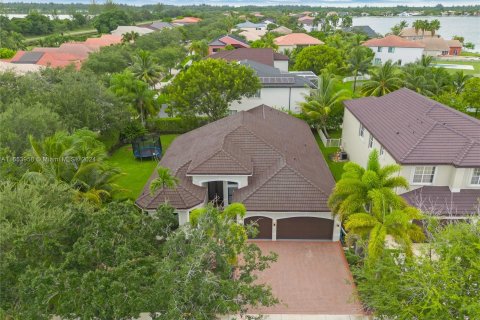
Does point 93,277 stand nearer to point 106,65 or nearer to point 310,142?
point 310,142

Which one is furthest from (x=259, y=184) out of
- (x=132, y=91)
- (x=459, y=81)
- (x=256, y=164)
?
(x=459, y=81)

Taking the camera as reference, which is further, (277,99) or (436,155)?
(277,99)

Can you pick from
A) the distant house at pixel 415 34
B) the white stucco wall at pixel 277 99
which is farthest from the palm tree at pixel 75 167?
the distant house at pixel 415 34

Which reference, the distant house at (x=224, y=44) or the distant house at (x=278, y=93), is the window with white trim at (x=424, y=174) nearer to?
the distant house at (x=278, y=93)

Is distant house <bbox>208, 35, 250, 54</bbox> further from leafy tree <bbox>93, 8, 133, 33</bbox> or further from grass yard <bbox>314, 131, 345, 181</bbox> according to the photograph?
leafy tree <bbox>93, 8, 133, 33</bbox>

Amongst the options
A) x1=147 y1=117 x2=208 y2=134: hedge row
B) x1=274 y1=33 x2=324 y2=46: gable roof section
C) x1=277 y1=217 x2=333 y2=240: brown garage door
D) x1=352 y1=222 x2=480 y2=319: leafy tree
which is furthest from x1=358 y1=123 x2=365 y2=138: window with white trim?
x1=274 y1=33 x2=324 y2=46: gable roof section

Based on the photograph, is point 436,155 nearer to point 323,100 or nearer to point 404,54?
point 323,100
